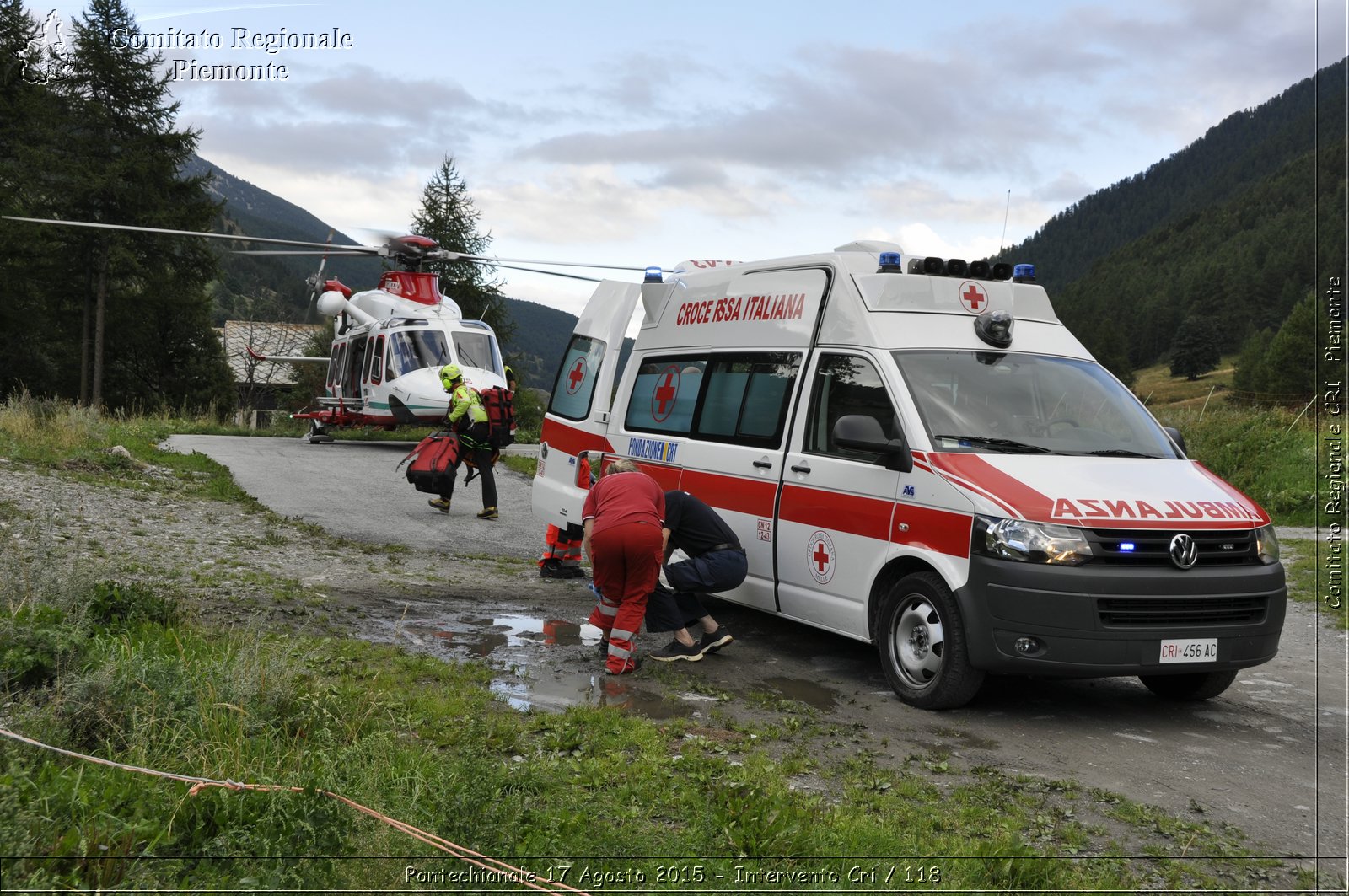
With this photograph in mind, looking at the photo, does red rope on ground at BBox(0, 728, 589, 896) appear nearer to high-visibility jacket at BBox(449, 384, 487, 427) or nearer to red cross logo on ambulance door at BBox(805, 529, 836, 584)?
red cross logo on ambulance door at BBox(805, 529, 836, 584)

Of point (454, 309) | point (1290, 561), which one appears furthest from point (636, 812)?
point (454, 309)

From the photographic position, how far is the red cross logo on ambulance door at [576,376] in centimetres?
996

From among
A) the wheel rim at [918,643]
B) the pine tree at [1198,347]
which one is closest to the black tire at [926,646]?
the wheel rim at [918,643]

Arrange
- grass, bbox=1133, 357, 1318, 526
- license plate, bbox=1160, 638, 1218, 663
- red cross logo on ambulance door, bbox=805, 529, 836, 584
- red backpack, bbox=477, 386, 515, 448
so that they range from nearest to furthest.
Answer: license plate, bbox=1160, 638, 1218, 663, red cross logo on ambulance door, bbox=805, 529, 836, 584, red backpack, bbox=477, 386, 515, 448, grass, bbox=1133, 357, 1318, 526

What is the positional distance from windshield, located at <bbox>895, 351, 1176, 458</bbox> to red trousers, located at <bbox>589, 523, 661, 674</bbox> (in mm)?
1884

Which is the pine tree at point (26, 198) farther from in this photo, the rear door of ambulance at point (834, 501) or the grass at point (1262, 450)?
the rear door of ambulance at point (834, 501)

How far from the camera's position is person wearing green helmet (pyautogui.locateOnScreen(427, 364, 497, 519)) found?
14.0m

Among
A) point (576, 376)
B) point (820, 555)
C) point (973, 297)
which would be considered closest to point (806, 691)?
point (820, 555)

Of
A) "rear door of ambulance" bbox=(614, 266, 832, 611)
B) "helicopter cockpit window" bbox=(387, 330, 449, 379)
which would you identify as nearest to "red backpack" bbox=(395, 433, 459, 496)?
"rear door of ambulance" bbox=(614, 266, 832, 611)

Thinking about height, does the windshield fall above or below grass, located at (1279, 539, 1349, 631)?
above

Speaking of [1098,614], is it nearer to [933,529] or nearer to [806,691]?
[933,529]

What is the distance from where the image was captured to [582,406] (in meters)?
9.88

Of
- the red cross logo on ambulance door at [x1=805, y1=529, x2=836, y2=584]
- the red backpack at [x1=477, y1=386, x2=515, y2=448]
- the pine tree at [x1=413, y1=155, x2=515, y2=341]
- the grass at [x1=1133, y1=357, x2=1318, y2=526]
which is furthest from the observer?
the pine tree at [x1=413, y1=155, x2=515, y2=341]

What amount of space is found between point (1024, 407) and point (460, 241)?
190 feet
